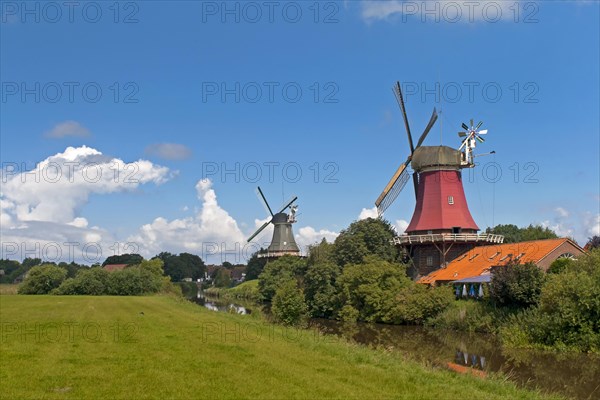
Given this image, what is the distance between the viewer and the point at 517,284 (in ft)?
85.5

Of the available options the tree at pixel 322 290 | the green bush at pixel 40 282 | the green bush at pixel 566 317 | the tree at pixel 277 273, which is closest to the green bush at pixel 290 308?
the tree at pixel 322 290

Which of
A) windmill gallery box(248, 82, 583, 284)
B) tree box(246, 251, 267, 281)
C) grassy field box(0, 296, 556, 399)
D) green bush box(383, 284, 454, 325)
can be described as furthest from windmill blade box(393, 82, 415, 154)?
tree box(246, 251, 267, 281)

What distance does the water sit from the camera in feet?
51.4

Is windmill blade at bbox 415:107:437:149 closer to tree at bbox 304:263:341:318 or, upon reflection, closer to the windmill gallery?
the windmill gallery

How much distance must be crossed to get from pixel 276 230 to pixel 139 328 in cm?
6480

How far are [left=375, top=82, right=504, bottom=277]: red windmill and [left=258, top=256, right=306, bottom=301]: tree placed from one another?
1713cm

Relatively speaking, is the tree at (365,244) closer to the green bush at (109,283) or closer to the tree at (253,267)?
the green bush at (109,283)

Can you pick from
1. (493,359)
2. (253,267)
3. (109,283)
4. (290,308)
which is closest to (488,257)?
(290,308)

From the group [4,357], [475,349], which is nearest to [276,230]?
[475,349]

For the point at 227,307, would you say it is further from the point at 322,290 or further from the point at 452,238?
the point at 452,238

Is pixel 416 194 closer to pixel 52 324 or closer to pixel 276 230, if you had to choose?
pixel 52 324

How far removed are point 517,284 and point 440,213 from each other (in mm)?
16695

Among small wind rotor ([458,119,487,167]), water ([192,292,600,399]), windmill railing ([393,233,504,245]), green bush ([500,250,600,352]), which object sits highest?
small wind rotor ([458,119,487,167])

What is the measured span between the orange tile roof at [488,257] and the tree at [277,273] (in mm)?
20729
